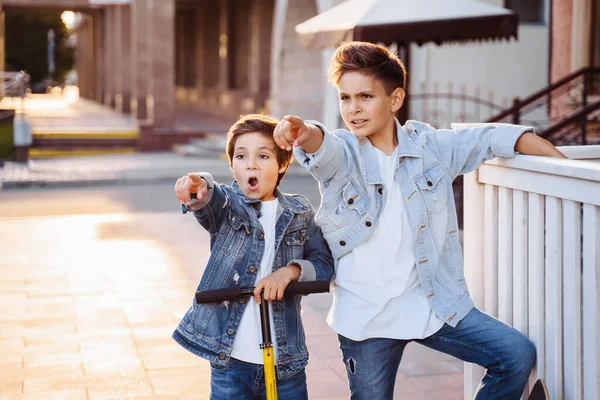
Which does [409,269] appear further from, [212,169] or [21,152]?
[21,152]

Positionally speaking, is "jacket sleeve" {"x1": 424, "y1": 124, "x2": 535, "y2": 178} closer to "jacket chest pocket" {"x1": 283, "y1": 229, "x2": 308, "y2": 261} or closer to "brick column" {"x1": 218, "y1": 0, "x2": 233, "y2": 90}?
"jacket chest pocket" {"x1": 283, "y1": 229, "x2": 308, "y2": 261}

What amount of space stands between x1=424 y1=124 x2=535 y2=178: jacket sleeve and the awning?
629 centimetres

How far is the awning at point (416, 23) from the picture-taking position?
31.9 ft

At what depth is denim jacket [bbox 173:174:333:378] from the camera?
318 centimetres

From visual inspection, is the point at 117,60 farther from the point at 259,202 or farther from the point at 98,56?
the point at 259,202

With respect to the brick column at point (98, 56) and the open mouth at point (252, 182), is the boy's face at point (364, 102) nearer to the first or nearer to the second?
the open mouth at point (252, 182)

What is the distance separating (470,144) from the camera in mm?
3436

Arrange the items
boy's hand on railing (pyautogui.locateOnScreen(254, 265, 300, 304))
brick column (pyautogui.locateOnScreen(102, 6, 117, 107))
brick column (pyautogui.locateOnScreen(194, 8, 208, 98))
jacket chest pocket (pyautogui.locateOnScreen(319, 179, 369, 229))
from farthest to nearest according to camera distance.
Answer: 1. brick column (pyautogui.locateOnScreen(102, 6, 117, 107))
2. brick column (pyautogui.locateOnScreen(194, 8, 208, 98))
3. jacket chest pocket (pyautogui.locateOnScreen(319, 179, 369, 229))
4. boy's hand on railing (pyautogui.locateOnScreen(254, 265, 300, 304))

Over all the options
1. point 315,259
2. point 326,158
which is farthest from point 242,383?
point 326,158

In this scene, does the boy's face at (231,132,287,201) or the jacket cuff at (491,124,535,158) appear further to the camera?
the jacket cuff at (491,124,535,158)

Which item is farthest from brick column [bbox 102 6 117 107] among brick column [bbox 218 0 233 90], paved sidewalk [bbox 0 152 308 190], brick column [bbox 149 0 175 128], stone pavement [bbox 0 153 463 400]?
stone pavement [bbox 0 153 463 400]

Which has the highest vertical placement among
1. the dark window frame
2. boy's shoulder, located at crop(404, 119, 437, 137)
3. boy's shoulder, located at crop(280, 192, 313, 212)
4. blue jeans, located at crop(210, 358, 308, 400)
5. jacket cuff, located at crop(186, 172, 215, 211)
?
the dark window frame

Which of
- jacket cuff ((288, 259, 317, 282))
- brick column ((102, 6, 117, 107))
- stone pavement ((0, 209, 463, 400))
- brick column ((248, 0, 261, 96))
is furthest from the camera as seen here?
brick column ((102, 6, 117, 107))

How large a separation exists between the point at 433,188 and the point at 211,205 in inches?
30.7
